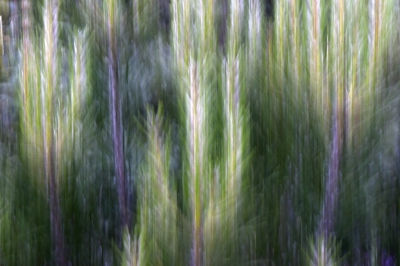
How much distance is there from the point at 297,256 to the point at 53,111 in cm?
46

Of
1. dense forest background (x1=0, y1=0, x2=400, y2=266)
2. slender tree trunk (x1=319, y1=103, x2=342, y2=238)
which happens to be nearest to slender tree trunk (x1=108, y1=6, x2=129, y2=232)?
dense forest background (x1=0, y1=0, x2=400, y2=266)

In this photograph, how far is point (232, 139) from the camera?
75 centimetres

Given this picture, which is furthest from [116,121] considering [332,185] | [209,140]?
[332,185]

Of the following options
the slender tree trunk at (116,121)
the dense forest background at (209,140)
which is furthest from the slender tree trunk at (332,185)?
the slender tree trunk at (116,121)

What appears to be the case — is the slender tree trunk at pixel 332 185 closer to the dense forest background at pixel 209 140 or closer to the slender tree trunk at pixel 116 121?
the dense forest background at pixel 209 140

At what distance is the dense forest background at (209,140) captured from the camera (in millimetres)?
755

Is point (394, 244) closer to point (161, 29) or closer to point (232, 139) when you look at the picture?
point (232, 139)

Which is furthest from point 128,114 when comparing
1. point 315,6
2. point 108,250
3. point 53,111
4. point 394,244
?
point 394,244

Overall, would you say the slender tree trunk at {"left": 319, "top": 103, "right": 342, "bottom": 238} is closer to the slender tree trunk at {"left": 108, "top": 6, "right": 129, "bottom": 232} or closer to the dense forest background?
the dense forest background

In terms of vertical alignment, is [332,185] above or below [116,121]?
below

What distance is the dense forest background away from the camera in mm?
755

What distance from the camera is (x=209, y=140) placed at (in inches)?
30.0

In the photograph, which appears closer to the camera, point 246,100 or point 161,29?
point 246,100

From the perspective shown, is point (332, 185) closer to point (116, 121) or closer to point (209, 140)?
point (209, 140)
